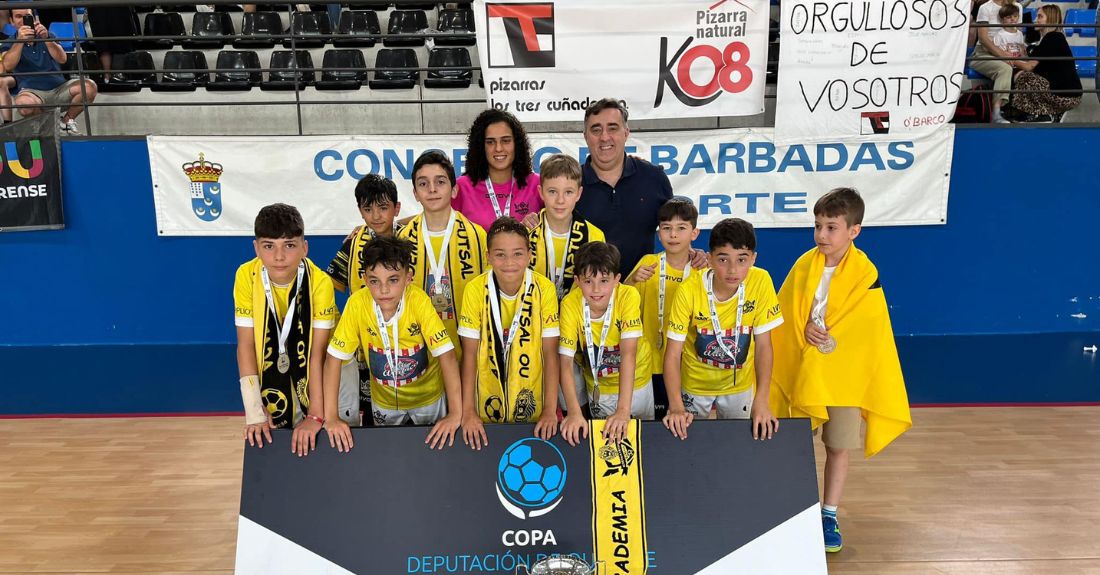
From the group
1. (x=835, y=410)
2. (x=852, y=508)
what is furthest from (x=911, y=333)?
(x=835, y=410)

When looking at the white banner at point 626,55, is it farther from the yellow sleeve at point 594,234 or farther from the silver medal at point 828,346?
the silver medal at point 828,346

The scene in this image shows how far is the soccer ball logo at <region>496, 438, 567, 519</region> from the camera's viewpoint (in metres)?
2.84

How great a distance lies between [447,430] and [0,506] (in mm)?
2758

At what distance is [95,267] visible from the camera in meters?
6.51

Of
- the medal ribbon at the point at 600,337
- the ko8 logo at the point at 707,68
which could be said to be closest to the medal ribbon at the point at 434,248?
the medal ribbon at the point at 600,337

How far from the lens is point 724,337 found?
3.08 m

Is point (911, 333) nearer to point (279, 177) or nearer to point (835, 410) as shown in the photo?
point (835, 410)

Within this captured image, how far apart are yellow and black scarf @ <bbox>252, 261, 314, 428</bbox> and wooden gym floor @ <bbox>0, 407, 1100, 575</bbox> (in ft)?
0.99

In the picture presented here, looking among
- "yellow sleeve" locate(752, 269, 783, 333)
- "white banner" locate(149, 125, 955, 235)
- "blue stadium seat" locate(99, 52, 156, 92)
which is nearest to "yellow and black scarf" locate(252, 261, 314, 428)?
"yellow sleeve" locate(752, 269, 783, 333)

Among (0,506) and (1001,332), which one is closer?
(0,506)

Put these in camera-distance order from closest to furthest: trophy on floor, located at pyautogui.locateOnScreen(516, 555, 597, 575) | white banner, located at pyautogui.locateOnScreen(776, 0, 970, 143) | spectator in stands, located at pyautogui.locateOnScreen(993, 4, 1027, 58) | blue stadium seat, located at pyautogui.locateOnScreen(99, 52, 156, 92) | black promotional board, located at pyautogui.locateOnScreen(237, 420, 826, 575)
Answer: trophy on floor, located at pyautogui.locateOnScreen(516, 555, 597, 575)
black promotional board, located at pyautogui.locateOnScreen(237, 420, 826, 575)
white banner, located at pyautogui.locateOnScreen(776, 0, 970, 143)
spectator in stands, located at pyautogui.locateOnScreen(993, 4, 1027, 58)
blue stadium seat, located at pyautogui.locateOnScreen(99, 52, 156, 92)

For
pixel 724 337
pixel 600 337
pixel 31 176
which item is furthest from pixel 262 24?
pixel 724 337

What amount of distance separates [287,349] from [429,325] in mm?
626

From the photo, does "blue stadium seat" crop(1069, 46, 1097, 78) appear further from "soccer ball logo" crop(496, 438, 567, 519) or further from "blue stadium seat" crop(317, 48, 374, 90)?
"soccer ball logo" crop(496, 438, 567, 519)
